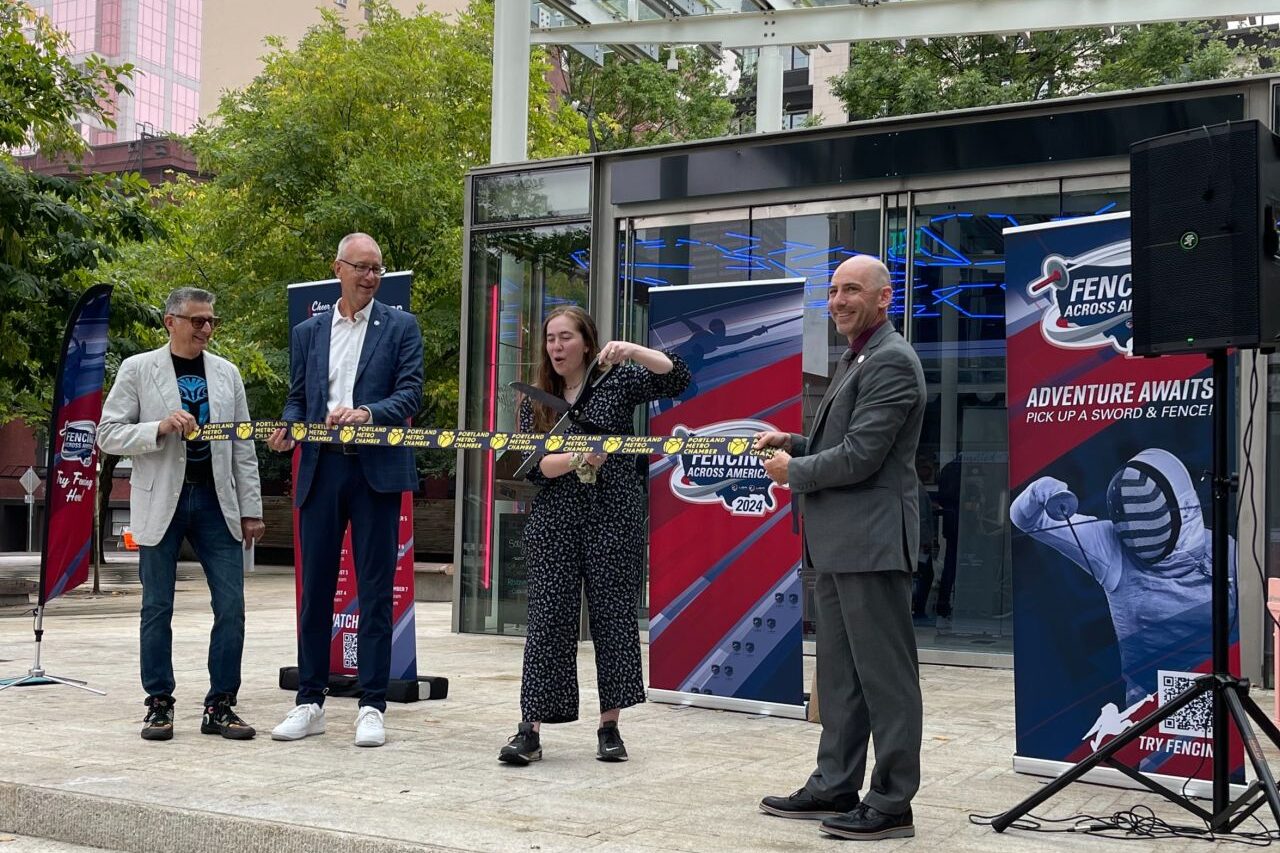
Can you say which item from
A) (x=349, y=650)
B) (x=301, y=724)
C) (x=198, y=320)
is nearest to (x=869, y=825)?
(x=301, y=724)

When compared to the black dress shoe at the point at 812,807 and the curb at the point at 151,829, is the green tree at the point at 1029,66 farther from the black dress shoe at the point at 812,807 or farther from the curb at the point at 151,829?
the curb at the point at 151,829

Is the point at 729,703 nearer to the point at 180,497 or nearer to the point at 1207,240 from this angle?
the point at 180,497

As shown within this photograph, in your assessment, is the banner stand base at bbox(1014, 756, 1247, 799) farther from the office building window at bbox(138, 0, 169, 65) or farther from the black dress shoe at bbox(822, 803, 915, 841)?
the office building window at bbox(138, 0, 169, 65)

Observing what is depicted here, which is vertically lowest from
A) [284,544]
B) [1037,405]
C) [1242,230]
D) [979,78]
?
[284,544]

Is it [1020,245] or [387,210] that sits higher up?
[387,210]

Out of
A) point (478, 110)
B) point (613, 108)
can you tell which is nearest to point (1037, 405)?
point (478, 110)

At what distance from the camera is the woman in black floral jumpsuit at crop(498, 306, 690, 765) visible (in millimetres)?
5270

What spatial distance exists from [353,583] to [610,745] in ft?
8.64

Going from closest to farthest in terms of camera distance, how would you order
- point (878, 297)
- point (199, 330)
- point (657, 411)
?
point (878, 297)
point (199, 330)
point (657, 411)

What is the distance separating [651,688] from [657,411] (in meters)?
1.44

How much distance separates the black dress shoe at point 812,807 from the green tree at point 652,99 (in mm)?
28688

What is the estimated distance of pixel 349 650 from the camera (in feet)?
24.3

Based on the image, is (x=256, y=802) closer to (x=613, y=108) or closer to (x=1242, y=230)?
(x=1242, y=230)

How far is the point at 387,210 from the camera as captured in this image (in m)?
24.1
